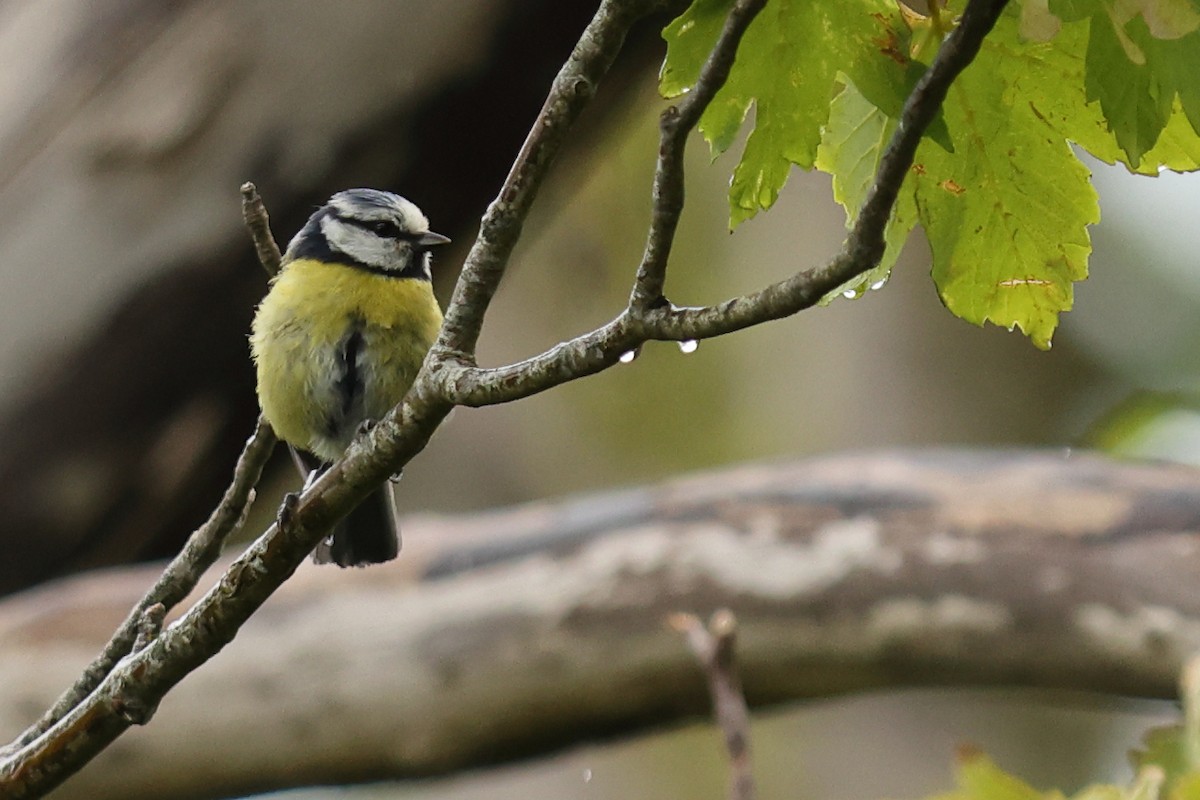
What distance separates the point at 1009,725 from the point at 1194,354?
2533 mm

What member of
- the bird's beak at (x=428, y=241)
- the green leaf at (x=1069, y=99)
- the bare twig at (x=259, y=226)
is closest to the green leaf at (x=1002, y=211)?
the green leaf at (x=1069, y=99)

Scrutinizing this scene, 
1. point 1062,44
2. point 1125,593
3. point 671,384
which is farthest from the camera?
point 671,384

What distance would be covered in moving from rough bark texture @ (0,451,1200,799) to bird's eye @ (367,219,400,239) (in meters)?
0.87

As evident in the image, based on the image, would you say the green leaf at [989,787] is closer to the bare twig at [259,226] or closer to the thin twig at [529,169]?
the thin twig at [529,169]

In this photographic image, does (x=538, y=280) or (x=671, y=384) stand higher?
(x=538, y=280)

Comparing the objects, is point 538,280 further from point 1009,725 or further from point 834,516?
point 834,516

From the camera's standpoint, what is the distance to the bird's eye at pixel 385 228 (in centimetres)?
252

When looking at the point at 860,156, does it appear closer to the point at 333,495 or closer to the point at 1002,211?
the point at 1002,211

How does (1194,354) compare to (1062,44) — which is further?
(1194,354)

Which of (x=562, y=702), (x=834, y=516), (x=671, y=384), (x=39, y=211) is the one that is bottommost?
(x=562, y=702)

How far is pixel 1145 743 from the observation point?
4.74 feet

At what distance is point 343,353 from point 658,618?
39.7 inches

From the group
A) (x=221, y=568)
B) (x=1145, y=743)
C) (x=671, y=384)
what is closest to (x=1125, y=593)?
(x=1145, y=743)

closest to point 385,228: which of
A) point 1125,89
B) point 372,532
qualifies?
point 372,532
